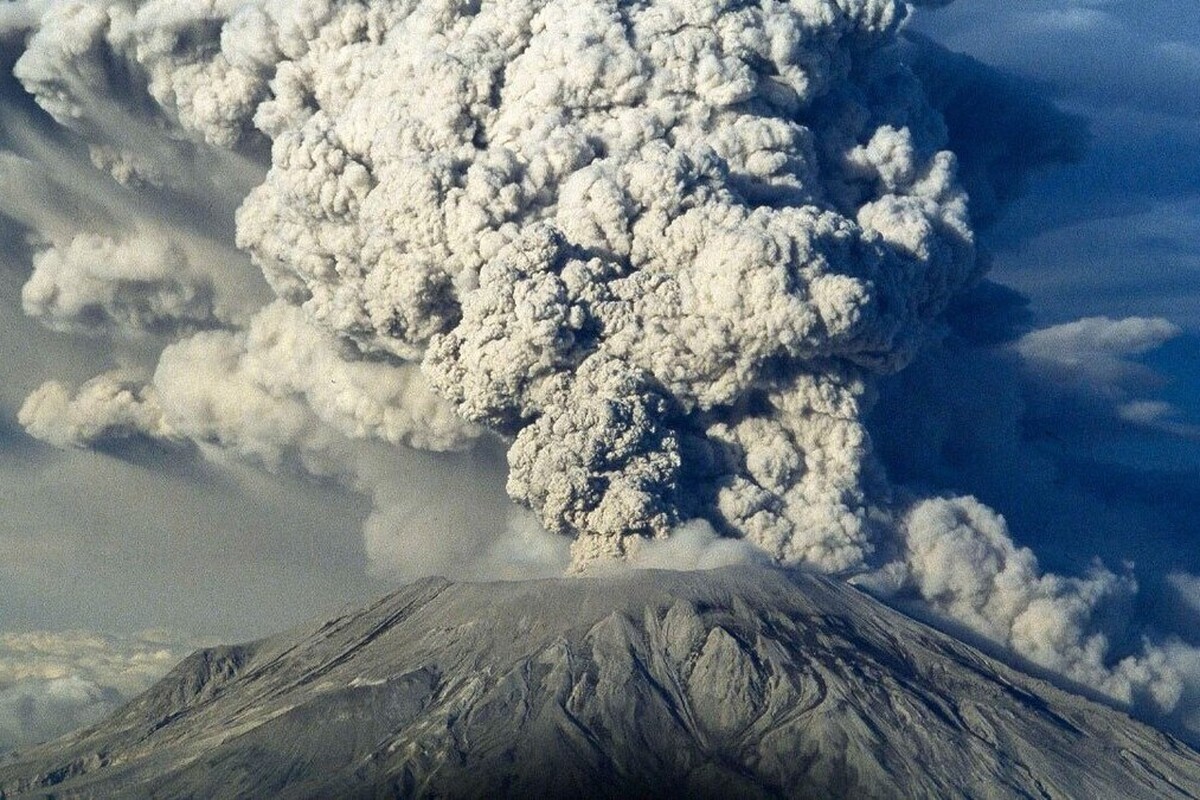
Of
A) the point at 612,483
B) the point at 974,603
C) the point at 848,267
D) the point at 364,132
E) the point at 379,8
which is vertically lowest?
the point at 974,603

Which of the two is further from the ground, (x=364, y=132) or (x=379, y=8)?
(x=379, y=8)

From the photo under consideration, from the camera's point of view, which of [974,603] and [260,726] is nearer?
[260,726]

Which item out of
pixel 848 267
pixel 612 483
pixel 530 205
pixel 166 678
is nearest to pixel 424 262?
pixel 530 205

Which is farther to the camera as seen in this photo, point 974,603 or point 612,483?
point 974,603

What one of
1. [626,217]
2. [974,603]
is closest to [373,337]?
[626,217]

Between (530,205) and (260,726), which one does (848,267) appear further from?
(260,726)

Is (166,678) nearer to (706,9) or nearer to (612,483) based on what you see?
(612,483)
